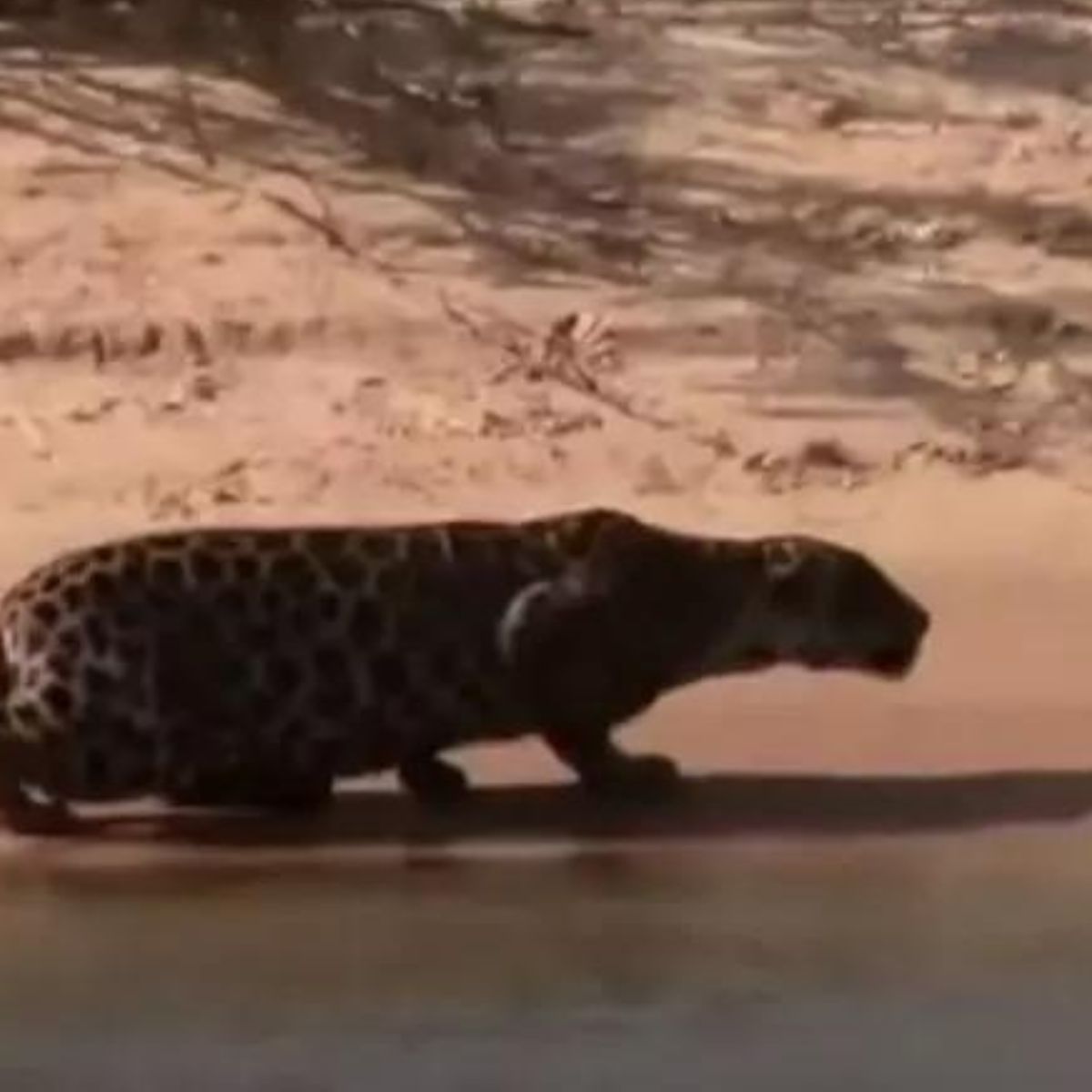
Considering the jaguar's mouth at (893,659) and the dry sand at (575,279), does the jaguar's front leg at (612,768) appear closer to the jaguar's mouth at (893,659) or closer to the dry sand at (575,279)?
the jaguar's mouth at (893,659)

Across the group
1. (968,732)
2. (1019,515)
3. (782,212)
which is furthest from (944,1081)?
(782,212)

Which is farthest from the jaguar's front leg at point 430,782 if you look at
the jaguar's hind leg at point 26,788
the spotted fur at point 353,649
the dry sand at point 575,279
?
the dry sand at point 575,279

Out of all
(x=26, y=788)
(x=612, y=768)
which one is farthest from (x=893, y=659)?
(x=26, y=788)

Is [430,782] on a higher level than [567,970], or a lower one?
lower

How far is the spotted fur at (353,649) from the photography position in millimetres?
2592

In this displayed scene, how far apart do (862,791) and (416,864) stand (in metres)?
0.29

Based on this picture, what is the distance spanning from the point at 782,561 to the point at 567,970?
2.24 ft

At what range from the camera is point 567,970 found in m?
2.14

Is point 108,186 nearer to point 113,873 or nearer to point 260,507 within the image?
point 260,507

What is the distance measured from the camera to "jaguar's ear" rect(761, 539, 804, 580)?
278 centimetres

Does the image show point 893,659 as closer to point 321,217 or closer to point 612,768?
point 612,768

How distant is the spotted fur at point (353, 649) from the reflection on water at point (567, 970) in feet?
0.50

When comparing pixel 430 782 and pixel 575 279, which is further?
pixel 575 279

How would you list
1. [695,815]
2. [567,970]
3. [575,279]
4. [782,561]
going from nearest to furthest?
[567,970] < [695,815] < [782,561] < [575,279]
